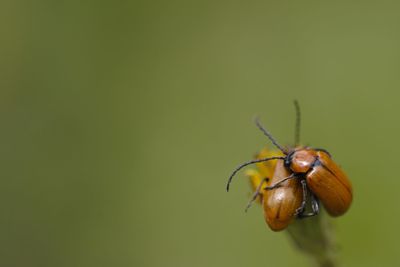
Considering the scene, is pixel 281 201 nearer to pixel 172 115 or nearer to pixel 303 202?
pixel 303 202

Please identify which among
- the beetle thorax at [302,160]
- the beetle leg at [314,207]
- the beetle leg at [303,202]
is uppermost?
the beetle thorax at [302,160]

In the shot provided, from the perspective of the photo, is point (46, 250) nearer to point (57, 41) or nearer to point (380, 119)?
point (57, 41)

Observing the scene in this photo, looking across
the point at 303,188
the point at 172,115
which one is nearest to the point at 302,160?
the point at 303,188

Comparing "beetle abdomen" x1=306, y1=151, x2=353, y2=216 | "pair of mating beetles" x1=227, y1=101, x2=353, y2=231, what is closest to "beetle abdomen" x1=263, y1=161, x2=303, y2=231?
"pair of mating beetles" x1=227, y1=101, x2=353, y2=231

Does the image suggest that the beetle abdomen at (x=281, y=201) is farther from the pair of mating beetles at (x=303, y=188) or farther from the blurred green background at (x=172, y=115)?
the blurred green background at (x=172, y=115)

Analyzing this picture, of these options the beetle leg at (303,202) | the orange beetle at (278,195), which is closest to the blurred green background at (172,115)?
the orange beetle at (278,195)

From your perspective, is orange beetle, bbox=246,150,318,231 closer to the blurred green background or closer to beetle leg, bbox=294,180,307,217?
beetle leg, bbox=294,180,307,217
